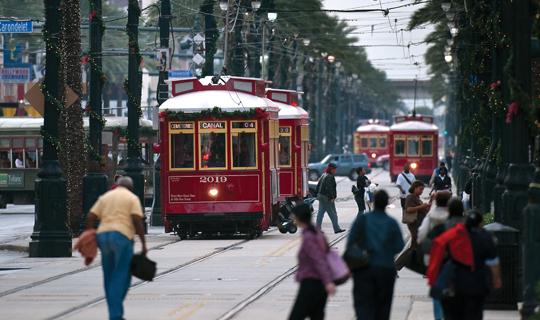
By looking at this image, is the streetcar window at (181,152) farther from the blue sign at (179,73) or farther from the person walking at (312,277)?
the blue sign at (179,73)

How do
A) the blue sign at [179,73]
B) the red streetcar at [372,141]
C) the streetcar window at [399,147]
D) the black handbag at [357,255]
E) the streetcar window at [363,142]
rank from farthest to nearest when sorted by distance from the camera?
the streetcar window at [363,142]
the red streetcar at [372,141]
the streetcar window at [399,147]
the blue sign at [179,73]
the black handbag at [357,255]

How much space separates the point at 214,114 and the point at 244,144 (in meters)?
1.03

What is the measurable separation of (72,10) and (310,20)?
4534 centimetres

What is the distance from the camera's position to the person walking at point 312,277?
1416 centimetres

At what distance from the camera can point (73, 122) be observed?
38031 mm

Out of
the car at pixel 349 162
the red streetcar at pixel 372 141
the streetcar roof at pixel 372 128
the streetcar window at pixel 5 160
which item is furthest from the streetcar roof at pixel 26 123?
the red streetcar at pixel 372 141

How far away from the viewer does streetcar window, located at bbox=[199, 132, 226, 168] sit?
115 feet

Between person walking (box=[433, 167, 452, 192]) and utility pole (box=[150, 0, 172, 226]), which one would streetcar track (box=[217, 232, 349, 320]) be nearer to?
person walking (box=[433, 167, 452, 192])

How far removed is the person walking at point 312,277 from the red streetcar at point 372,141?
4214 inches

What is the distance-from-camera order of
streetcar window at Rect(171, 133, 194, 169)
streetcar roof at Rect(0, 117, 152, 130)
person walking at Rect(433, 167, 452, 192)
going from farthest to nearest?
streetcar roof at Rect(0, 117, 152, 130) → person walking at Rect(433, 167, 452, 192) → streetcar window at Rect(171, 133, 194, 169)

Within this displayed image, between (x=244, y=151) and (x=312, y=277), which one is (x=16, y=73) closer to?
(x=244, y=151)

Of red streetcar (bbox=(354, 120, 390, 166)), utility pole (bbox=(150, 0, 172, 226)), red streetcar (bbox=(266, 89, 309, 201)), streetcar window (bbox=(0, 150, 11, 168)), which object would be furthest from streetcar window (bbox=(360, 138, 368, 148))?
utility pole (bbox=(150, 0, 172, 226))

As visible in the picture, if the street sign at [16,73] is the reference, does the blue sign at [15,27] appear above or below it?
above

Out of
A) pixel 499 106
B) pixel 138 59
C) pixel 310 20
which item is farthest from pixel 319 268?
pixel 310 20
